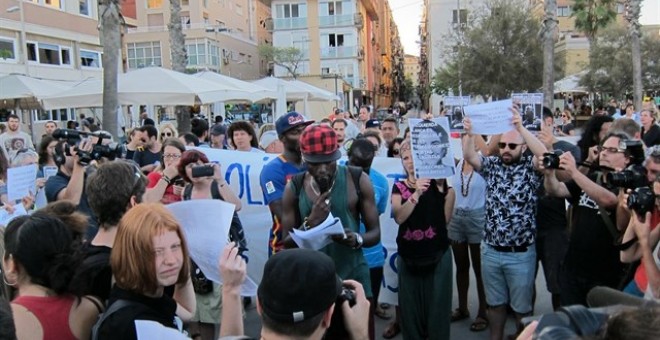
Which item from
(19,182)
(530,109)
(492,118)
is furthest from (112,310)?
(530,109)

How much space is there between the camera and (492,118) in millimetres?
4098

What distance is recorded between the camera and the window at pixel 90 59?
31741mm

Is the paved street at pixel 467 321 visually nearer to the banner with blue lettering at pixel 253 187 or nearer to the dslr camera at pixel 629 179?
the banner with blue lettering at pixel 253 187

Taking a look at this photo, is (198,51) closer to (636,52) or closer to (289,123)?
(636,52)

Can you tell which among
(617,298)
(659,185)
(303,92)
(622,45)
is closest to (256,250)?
(659,185)

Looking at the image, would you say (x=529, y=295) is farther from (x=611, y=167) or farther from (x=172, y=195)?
(x=172, y=195)

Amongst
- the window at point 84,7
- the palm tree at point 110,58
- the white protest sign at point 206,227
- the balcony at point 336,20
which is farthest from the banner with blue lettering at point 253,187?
the balcony at point 336,20

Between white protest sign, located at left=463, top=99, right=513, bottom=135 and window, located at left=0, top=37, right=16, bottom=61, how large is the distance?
27.0 meters

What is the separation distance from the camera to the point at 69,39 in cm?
3002

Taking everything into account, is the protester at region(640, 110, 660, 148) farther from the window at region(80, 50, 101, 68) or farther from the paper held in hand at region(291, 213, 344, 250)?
the window at region(80, 50, 101, 68)

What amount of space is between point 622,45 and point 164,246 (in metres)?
37.8

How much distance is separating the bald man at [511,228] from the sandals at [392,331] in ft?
3.12

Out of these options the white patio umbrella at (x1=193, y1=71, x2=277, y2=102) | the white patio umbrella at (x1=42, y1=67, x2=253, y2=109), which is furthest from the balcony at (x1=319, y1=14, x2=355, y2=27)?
the white patio umbrella at (x1=42, y1=67, x2=253, y2=109)

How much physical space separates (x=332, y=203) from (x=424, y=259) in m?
1.13
